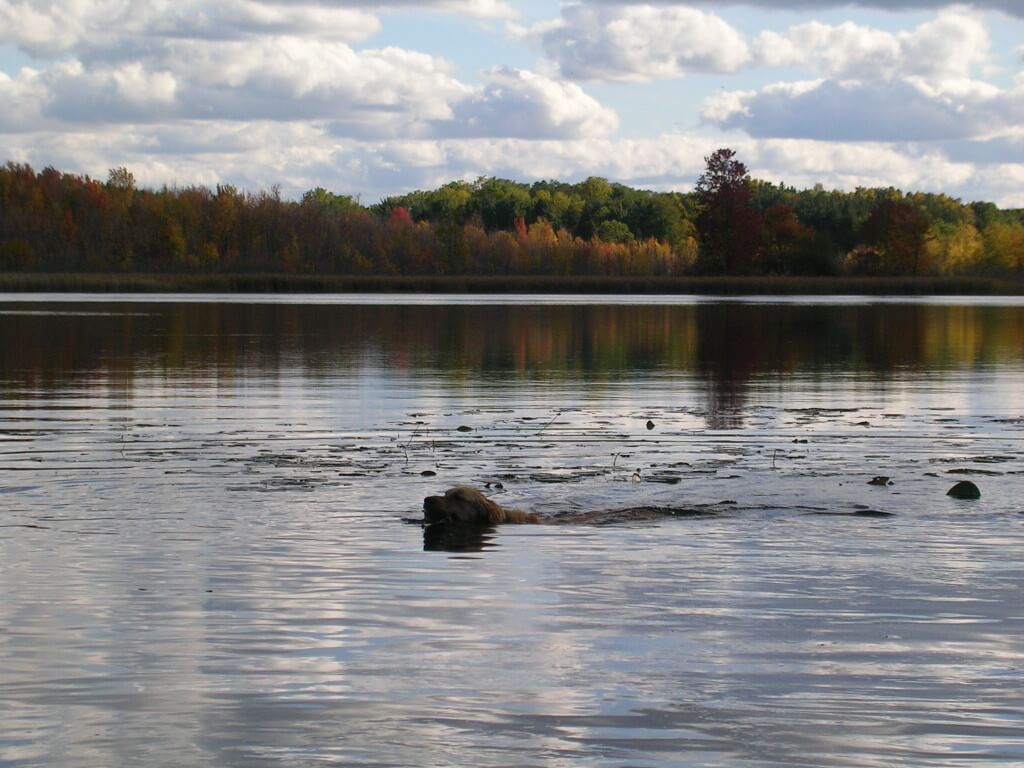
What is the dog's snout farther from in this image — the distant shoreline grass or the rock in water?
the distant shoreline grass

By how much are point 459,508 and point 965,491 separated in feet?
18.3

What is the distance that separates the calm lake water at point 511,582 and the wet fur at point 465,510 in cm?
31

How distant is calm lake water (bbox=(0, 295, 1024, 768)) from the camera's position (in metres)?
7.80

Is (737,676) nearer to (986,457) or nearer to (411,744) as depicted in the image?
(411,744)

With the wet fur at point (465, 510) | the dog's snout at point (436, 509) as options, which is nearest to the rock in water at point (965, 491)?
the wet fur at point (465, 510)

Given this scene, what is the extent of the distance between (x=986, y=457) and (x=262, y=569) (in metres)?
10.8

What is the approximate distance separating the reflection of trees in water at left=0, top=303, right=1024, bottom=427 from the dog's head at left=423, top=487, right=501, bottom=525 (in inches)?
396

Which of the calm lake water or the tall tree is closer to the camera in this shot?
the calm lake water

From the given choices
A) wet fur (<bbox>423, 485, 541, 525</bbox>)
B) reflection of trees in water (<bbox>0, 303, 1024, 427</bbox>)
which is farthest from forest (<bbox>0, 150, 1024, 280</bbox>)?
wet fur (<bbox>423, 485, 541, 525</bbox>)

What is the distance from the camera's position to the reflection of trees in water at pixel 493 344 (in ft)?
113

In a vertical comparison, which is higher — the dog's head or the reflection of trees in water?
the reflection of trees in water

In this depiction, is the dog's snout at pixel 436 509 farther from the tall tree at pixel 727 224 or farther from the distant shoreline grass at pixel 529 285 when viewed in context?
the tall tree at pixel 727 224

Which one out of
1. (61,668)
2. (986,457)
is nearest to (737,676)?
(61,668)

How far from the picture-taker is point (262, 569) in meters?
12.0
